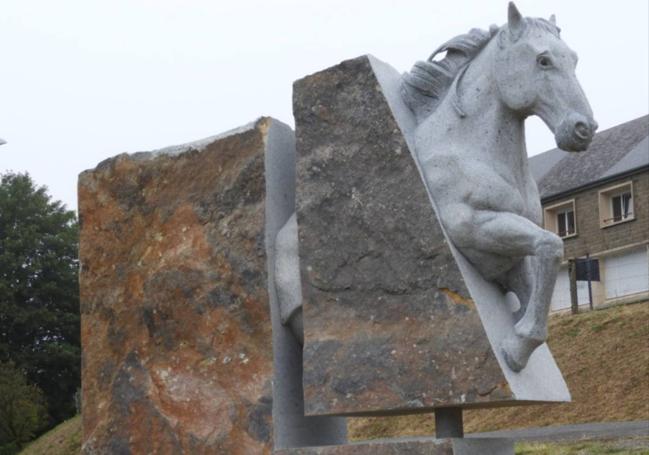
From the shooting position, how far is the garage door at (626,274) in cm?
3012

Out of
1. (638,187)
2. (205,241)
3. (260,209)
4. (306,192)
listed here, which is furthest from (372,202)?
(638,187)

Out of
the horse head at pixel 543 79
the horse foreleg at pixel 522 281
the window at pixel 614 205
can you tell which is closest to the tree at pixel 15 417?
the window at pixel 614 205

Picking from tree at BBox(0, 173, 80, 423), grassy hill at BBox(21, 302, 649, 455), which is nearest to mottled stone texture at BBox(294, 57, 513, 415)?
grassy hill at BBox(21, 302, 649, 455)

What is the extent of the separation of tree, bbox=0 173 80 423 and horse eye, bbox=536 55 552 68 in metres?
29.5

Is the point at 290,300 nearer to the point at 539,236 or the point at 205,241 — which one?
the point at 205,241

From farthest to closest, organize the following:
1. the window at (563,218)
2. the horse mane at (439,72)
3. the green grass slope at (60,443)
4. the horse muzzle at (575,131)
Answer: the window at (563,218)
the green grass slope at (60,443)
the horse mane at (439,72)
the horse muzzle at (575,131)

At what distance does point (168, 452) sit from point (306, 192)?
1.60 m

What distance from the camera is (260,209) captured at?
5.84m

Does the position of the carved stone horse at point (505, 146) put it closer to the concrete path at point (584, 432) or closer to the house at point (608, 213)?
the concrete path at point (584, 432)

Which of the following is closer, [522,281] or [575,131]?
[575,131]

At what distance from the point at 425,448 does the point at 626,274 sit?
26.8 meters

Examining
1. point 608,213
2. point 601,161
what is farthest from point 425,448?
point 601,161

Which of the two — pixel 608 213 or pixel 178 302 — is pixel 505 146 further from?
pixel 608 213

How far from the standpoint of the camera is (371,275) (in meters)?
5.28
